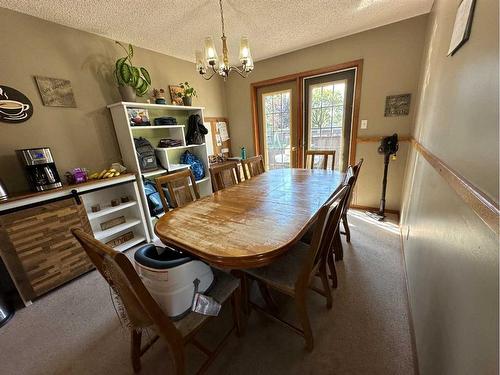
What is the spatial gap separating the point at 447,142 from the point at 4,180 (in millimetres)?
3283

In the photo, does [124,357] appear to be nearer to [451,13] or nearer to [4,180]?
[4,180]

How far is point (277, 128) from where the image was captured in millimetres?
3650

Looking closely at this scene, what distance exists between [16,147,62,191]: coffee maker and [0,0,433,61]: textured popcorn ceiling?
1224mm

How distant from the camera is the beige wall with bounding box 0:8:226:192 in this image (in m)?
1.77

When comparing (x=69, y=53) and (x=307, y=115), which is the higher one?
(x=69, y=53)

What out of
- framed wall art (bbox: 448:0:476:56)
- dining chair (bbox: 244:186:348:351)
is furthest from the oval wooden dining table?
framed wall art (bbox: 448:0:476:56)

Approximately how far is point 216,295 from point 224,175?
1376 mm

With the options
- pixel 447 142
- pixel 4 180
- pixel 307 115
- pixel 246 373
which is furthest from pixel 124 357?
pixel 307 115

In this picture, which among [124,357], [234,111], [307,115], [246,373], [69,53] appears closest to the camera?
[246,373]

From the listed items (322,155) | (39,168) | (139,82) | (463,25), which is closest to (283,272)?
(463,25)

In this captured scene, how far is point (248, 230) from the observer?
117 centimetres

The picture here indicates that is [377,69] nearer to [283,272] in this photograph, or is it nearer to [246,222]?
[246,222]

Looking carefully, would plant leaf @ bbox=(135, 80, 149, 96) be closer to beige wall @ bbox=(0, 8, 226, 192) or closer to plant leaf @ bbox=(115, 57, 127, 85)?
plant leaf @ bbox=(115, 57, 127, 85)

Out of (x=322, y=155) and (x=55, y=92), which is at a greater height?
(x=55, y=92)
